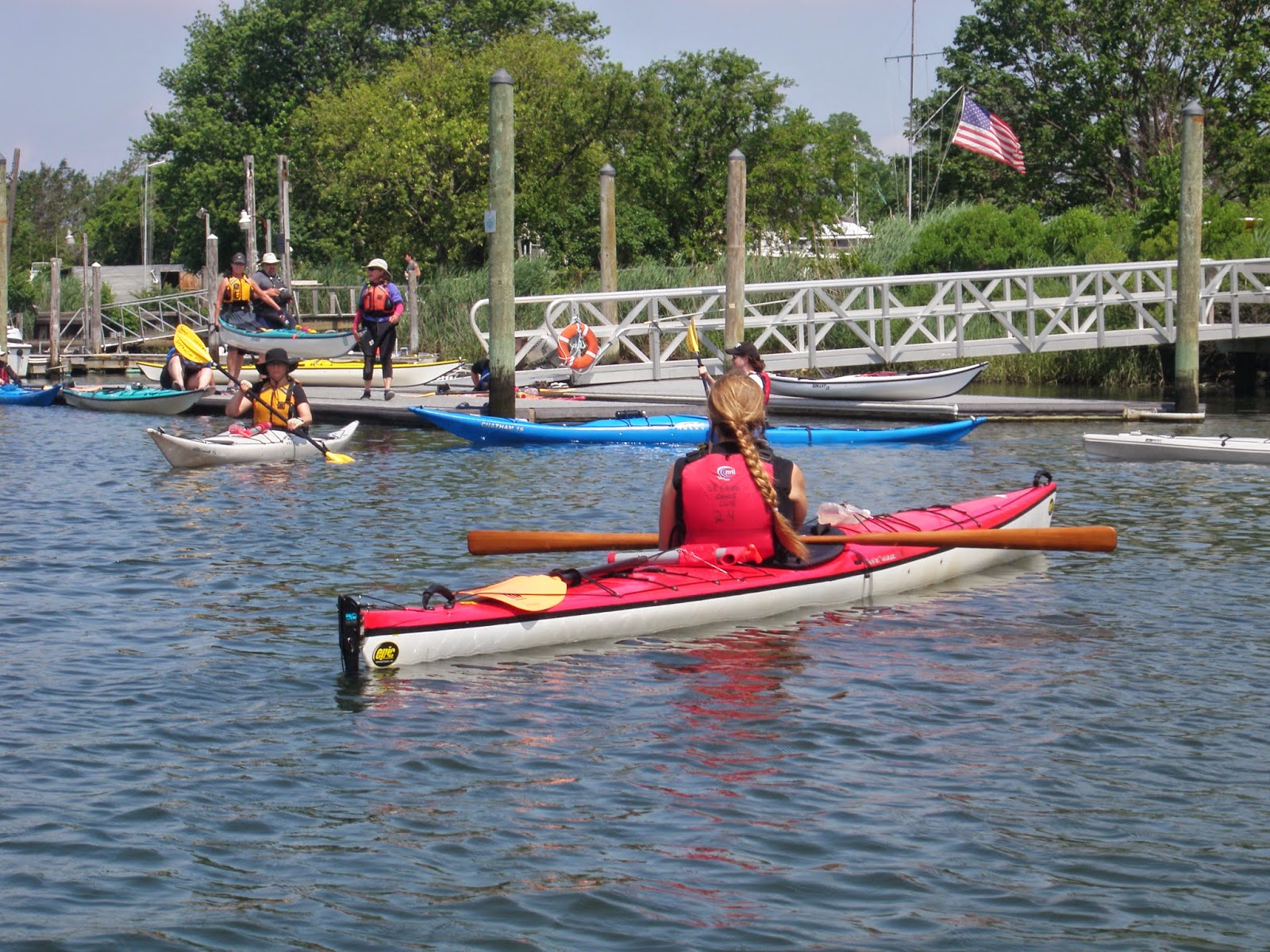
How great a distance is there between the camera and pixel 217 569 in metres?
10.3

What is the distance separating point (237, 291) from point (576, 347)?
14.9 feet

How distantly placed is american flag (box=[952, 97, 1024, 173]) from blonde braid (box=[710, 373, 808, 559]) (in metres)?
19.5

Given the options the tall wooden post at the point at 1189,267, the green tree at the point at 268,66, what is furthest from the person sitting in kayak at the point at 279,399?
the green tree at the point at 268,66

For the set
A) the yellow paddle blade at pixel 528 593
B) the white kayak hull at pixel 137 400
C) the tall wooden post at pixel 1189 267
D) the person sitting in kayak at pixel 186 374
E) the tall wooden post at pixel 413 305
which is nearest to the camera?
the yellow paddle blade at pixel 528 593

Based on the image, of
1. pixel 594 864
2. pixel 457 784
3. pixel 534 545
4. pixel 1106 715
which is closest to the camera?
pixel 594 864

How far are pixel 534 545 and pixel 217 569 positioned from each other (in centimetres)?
251

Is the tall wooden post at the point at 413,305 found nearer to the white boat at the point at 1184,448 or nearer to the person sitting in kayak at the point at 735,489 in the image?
the white boat at the point at 1184,448

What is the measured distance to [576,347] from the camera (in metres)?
21.5

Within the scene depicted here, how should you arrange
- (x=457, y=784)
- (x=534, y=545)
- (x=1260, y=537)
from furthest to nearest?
1. (x=1260, y=537)
2. (x=534, y=545)
3. (x=457, y=784)

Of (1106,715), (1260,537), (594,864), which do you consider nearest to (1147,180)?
(1260,537)

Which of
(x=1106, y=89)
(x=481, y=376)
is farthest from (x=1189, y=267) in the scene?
(x=1106, y=89)

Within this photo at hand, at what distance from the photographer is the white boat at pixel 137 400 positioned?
21.0m

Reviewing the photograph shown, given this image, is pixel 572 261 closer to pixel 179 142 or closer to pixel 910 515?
pixel 179 142

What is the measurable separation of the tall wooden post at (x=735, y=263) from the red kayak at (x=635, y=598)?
10061 millimetres
